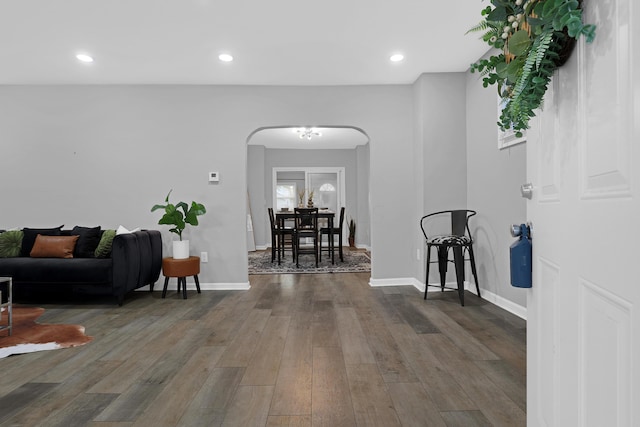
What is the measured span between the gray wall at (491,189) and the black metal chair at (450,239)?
0.13 meters

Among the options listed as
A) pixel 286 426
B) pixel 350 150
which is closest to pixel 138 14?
pixel 286 426

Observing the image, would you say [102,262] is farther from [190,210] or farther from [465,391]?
[465,391]

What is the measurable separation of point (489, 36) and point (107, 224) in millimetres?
4640

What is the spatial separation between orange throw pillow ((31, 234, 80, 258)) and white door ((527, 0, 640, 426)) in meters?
4.33

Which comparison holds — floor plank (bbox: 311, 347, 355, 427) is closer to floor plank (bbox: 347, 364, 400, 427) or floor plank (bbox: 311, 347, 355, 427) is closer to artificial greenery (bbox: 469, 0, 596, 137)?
floor plank (bbox: 347, 364, 400, 427)

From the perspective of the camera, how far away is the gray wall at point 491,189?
3.32m

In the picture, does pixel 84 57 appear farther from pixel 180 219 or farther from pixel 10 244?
pixel 10 244

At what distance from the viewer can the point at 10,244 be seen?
4.14 m

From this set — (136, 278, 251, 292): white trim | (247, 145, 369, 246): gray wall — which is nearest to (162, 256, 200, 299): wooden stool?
(136, 278, 251, 292): white trim

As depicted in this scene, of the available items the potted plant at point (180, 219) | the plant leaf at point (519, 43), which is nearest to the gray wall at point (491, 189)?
the plant leaf at point (519, 43)

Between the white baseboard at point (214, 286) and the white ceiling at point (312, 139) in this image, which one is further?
the white ceiling at point (312, 139)

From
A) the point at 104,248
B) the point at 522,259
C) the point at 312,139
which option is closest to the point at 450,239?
the point at 522,259

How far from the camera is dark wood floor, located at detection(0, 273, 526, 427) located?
1732 millimetres

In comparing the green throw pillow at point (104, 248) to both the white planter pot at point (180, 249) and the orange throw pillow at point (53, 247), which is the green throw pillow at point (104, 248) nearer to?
the orange throw pillow at point (53, 247)
